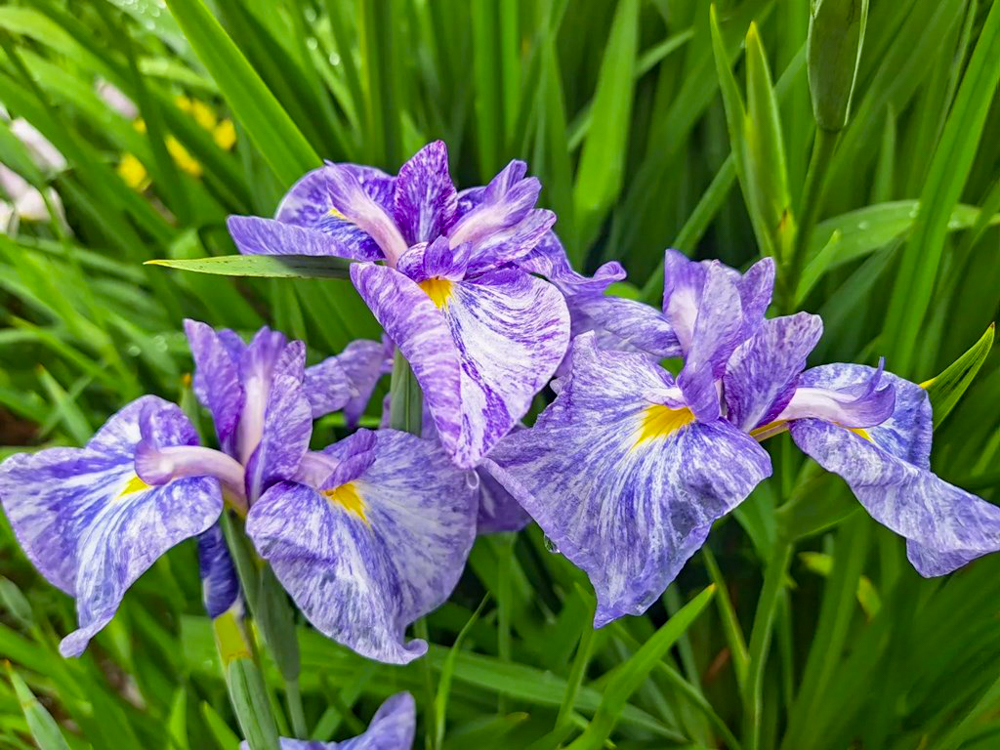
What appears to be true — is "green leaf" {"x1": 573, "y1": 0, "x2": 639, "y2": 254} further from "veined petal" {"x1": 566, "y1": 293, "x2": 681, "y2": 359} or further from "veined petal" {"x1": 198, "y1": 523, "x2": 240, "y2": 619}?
"veined petal" {"x1": 198, "y1": 523, "x2": 240, "y2": 619}

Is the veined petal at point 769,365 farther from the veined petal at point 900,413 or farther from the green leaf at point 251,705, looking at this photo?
the green leaf at point 251,705

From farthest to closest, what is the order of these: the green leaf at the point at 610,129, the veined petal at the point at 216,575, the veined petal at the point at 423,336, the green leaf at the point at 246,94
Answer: the green leaf at the point at 610,129
the green leaf at the point at 246,94
the veined petal at the point at 216,575
the veined petal at the point at 423,336

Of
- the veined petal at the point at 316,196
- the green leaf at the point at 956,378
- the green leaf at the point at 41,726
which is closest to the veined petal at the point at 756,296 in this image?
the green leaf at the point at 956,378

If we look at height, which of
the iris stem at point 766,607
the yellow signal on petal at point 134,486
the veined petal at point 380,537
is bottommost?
the iris stem at point 766,607

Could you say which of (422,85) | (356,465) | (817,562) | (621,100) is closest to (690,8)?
(621,100)

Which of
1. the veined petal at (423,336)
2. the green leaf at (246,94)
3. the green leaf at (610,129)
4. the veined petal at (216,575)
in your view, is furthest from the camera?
the green leaf at (610,129)

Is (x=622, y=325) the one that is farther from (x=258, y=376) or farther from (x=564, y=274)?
(x=258, y=376)

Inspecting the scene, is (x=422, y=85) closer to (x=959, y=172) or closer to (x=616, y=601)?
(x=959, y=172)
